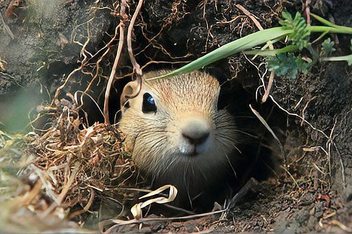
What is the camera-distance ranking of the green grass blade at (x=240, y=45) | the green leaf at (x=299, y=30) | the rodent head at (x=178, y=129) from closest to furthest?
the green leaf at (x=299, y=30) → the green grass blade at (x=240, y=45) → the rodent head at (x=178, y=129)

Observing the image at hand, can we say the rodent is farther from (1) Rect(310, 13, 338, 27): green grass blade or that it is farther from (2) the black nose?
(1) Rect(310, 13, 338, 27): green grass blade

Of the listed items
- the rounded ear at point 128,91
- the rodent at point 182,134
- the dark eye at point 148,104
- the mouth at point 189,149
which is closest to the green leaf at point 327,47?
the rodent at point 182,134

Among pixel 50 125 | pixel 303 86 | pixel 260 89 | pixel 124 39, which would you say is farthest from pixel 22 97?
pixel 303 86

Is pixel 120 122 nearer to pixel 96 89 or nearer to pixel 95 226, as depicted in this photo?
pixel 96 89

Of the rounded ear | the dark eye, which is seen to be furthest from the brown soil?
→ the dark eye

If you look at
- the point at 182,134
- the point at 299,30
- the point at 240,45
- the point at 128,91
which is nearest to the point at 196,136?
the point at 182,134

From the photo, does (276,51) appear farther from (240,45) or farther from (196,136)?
(196,136)

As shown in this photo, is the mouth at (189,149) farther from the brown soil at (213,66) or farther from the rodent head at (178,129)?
the brown soil at (213,66)
